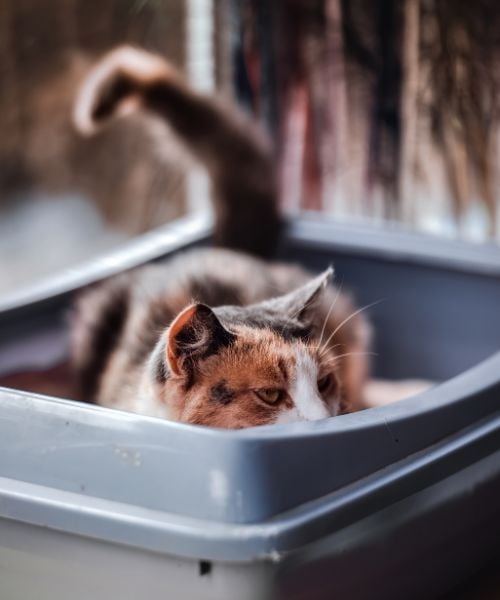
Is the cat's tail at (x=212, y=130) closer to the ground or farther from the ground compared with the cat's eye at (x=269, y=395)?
farther from the ground

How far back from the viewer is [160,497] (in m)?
0.76

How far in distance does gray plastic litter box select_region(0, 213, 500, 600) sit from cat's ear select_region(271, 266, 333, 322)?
142 mm

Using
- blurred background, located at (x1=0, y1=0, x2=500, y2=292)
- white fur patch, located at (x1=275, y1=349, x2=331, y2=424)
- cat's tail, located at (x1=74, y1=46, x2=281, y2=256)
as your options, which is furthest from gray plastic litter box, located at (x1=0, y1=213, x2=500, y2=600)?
blurred background, located at (x1=0, y1=0, x2=500, y2=292)

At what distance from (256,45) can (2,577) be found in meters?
1.27

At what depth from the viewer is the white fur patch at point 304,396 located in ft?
2.77

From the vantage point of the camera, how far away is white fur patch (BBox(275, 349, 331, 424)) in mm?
845

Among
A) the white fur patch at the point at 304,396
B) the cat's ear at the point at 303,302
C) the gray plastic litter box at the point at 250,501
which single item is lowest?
the gray plastic litter box at the point at 250,501

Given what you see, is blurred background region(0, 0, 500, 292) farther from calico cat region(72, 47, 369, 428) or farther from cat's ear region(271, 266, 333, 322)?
cat's ear region(271, 266, 333, 322)

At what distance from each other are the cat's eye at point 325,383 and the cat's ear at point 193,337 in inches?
4.6

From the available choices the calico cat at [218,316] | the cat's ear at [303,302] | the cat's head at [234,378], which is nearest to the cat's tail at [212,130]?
the calico cat at [218,316]

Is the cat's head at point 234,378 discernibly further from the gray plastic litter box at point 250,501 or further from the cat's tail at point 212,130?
the cat's tail at point 212,130

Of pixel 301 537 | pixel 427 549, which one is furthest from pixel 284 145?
pixel 301 537

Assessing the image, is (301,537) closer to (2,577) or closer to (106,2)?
(2,577)

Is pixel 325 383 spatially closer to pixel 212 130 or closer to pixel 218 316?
pixel 218 316
